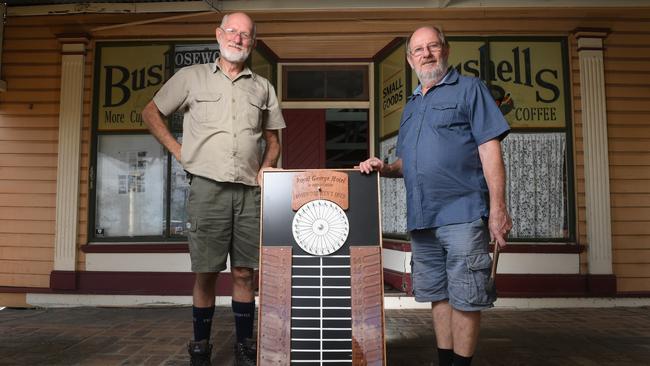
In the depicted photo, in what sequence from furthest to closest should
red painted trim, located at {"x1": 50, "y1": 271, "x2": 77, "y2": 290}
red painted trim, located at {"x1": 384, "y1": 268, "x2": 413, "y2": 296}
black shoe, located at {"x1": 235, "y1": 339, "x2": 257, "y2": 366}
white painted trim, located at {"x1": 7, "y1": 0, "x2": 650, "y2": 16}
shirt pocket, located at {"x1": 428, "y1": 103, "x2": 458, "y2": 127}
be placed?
1. red painted trim, located at {"x1": 50, "y1": 271, "x2": 77, "y2": 290}
2. red painted trim, located at {"x1": 384, "y1": 268, "x2": 413, "y2": 296}
3. white painted trim, located at {"x1": 7, "y1": 0, "x2": 650, "y2": 16}
4. black shoe, located at {"x1": 235, "y1": 339, "x2": 257, "y2": 366}
5. shirt pocket, located at {"x1": 428, "y1": 103, "x2": 458, "y2": 127}

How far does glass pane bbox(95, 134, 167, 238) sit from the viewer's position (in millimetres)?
4926

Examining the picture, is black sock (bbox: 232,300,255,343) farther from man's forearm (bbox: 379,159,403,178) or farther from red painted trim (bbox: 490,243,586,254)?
red painted trim (bbox: 490,243,586,254)

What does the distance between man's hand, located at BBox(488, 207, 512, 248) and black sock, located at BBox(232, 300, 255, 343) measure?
1.41 meters

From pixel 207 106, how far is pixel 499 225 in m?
1.65

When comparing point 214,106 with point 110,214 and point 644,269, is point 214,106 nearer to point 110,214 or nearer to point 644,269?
point 110,214

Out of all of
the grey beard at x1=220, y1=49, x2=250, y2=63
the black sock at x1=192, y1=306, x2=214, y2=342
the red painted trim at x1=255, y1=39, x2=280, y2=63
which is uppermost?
the red painted trim at x1=255, y1=39, x2=280, y2=63

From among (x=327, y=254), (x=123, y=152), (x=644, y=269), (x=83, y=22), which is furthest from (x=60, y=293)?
(x=644, y=269)

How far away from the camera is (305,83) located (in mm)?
5602

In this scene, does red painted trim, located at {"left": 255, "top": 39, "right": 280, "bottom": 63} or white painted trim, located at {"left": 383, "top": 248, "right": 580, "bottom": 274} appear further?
red painted trim, located at {"left": 255, "top": 39, "right": 280, "bottom": 63}

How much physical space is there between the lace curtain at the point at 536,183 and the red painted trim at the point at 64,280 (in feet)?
15.0

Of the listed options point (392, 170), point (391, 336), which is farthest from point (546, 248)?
point (392, 170)

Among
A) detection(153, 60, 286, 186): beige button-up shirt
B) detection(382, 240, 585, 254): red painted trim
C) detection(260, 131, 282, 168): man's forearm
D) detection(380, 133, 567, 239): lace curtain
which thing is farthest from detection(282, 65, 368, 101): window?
detection(153, 60, 286, 186): beige button-up shirt

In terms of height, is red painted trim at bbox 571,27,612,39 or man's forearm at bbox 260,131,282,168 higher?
red painted trim at bbox 571,27,612,39

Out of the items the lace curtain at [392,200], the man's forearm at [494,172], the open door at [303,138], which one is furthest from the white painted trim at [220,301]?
the man's forearm at [494,172]
